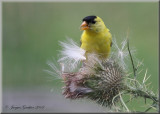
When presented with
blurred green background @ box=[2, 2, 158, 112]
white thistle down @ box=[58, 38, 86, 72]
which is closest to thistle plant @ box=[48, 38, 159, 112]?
white thistle down @ box=[58, 38, 86, 72]

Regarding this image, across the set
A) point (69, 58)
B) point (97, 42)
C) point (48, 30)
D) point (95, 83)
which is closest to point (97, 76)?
point (95, 83)

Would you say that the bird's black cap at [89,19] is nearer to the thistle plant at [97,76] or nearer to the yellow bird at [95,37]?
the yellow bird at [95,37]

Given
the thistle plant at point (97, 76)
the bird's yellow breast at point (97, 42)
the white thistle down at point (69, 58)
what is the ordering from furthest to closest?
the bird's yellow breast at point (97, 42) < the white thistle down at point (69, 58) < the thistle plant at point (97, 76)

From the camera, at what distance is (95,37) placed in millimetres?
3426

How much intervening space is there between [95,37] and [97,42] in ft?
0.23

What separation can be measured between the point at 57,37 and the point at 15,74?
1.50 metres

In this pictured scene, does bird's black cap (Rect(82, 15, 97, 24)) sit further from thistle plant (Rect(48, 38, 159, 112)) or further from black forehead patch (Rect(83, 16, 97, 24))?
thistle plant (Rect(48, 38, 159, 112))

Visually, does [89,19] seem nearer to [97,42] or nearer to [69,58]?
[97,42]

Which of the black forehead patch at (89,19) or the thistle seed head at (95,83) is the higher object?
the black forehead patch at (89,19)

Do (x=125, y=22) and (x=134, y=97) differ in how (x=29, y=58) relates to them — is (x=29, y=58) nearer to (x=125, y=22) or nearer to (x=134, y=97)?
(x=125, y=22)

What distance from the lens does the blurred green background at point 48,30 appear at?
6.36 metres

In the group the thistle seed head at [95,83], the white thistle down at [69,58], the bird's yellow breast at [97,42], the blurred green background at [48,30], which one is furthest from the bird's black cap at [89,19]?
the blurred green background at [48,30]

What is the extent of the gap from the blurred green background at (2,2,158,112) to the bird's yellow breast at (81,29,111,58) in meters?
2.44

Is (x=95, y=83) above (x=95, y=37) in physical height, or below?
below
